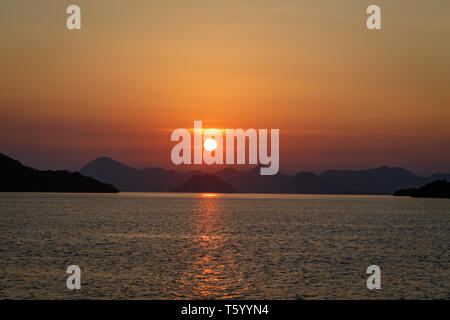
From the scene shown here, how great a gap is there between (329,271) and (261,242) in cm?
3124

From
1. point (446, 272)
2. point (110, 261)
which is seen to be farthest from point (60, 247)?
point (446, 272)

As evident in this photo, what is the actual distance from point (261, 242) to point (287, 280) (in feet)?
120

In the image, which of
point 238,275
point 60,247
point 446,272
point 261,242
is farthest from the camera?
point 261,242

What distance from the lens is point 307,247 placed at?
74.1 metres

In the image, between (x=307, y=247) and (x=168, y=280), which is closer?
(x=168, y=280)

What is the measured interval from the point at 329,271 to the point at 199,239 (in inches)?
1539
